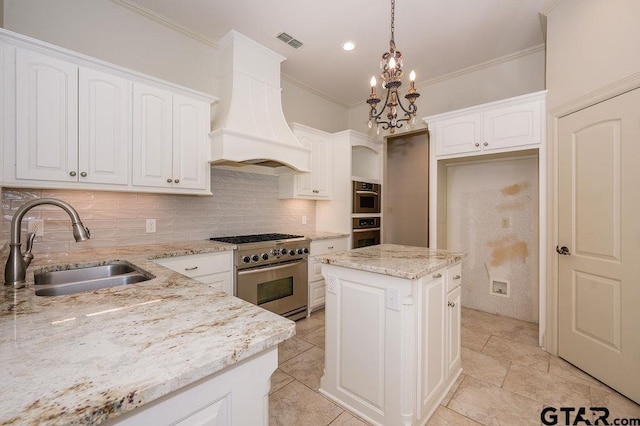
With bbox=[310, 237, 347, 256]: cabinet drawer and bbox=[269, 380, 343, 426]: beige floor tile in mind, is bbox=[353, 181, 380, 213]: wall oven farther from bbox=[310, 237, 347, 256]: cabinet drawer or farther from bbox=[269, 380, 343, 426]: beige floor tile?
bbox=[269, 380, 343, 426]: beige floor tile

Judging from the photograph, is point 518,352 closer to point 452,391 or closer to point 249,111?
point 452,391

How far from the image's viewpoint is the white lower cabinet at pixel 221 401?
604 millimetres

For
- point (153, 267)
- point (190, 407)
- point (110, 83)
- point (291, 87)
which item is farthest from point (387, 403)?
point (291, 87)

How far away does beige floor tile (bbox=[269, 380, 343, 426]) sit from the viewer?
171cm

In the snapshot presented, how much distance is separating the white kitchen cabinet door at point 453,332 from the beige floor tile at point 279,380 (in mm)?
1165

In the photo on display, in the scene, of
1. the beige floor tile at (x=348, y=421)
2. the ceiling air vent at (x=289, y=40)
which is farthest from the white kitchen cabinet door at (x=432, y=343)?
the ceiling air vent at (x=289, y=40)

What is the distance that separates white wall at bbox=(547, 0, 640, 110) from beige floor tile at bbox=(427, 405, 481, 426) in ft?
8.20

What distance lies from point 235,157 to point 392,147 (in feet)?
7.78

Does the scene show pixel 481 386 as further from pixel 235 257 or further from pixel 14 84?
pixel 14 84

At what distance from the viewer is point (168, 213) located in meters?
2.73

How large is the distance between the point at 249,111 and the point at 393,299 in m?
2.30

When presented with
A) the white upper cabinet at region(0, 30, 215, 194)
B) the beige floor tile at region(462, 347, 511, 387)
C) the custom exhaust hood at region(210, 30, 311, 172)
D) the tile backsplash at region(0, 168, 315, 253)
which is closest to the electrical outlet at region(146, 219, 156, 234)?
the tile backsplash at region(0, 168, 315, 253)

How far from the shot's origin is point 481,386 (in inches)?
79.2

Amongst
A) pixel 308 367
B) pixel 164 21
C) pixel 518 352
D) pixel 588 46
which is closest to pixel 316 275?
pixel 308 367
